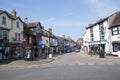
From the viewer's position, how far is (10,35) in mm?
33562

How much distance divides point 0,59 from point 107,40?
2566 cm

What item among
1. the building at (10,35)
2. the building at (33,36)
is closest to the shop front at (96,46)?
the building at (33,36)

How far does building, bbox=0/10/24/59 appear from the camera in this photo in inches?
1233

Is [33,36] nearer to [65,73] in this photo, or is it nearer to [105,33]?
[105,33]

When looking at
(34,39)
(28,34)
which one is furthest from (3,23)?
(34,39)

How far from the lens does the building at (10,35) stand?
31328 mm

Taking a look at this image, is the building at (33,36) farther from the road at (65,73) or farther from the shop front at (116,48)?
the road at (65,73)

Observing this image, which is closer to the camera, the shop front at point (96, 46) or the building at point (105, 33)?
the building at point (105, 33)

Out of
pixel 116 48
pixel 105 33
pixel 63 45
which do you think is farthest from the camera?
pixel 63 45

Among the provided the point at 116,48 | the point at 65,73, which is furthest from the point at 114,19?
the point at 65,73

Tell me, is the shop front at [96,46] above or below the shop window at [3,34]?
below

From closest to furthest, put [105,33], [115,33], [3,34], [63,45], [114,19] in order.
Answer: [3,34], [115,33], [114,19], [105,33], [63,45]

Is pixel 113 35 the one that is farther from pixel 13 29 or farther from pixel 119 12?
pixel 13 29

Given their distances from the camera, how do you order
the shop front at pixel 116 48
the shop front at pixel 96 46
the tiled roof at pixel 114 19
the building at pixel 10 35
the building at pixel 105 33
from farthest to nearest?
the shop front at pixel 96 46 < the building at pixel 105 33 < the tiled roof at pixel 114 19 < the shop front at pixel 116 48 < the building at pixel 10 35
